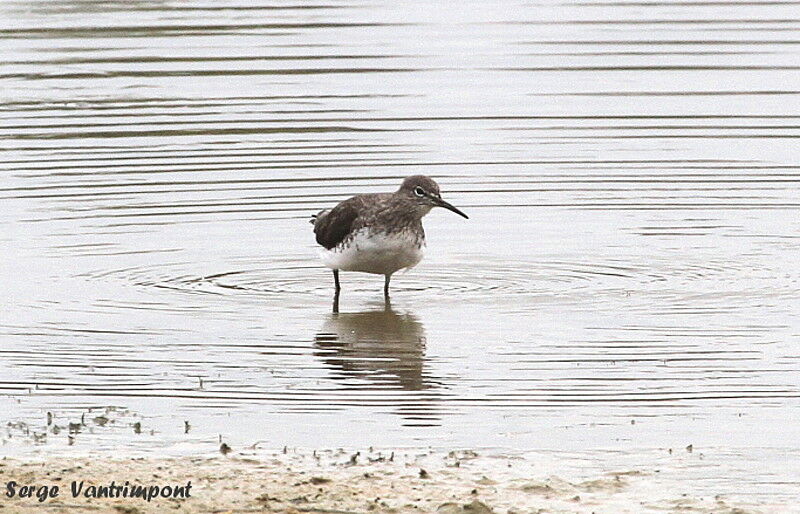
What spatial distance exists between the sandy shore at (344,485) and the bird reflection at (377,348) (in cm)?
212

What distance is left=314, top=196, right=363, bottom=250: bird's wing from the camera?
1639cm

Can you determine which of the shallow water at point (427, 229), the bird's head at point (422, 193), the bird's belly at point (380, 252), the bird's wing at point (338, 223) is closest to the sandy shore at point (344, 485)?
the shallow water at point (427, 229)

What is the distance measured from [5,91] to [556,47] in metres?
8.71

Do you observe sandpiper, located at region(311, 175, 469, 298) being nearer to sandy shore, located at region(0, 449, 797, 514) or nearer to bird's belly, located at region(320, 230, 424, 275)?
bird's belly, located at region(320, 230, 424, 275)

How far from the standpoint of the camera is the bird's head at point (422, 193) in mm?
16141

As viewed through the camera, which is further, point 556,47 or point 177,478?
point 556,47

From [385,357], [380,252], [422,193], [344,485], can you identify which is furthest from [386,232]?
[344,485]

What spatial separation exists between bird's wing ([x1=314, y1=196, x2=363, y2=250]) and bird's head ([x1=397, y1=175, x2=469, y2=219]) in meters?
0.48

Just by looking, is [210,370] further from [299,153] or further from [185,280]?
[299,153]

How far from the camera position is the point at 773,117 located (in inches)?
967

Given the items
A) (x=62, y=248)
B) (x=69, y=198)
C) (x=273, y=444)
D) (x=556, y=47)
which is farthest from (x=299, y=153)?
(x=273, y=444)

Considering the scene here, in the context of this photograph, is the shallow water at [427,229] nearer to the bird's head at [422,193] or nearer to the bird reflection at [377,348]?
the bird reflection at [377,348]

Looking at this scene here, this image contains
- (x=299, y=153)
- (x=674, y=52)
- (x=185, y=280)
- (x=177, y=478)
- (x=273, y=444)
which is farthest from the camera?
(x=674, y=52)

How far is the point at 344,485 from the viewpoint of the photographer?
10.4 metres
